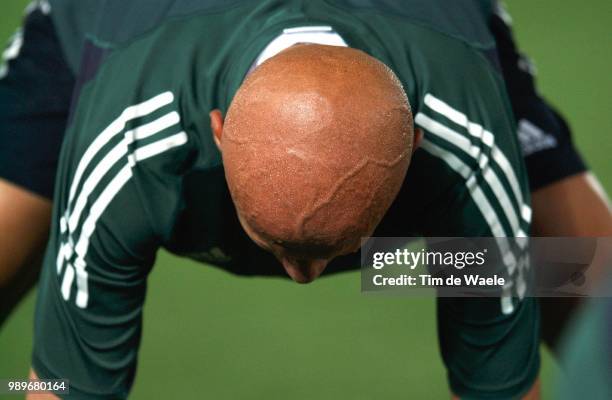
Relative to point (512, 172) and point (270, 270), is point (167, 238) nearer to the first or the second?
point (270, 270)

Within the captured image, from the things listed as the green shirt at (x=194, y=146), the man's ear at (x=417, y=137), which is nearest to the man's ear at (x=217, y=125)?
the green shirt at (x=194, y=146)

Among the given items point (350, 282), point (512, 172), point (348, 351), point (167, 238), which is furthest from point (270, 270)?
point (350, 282)

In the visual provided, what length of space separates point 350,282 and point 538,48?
1.03 m

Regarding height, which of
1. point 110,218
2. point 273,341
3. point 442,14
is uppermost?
point 442,14

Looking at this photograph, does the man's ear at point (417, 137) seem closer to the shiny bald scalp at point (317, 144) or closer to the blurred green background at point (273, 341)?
the shiny bald scalp at point (317, 144)

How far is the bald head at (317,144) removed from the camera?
955 millimetres

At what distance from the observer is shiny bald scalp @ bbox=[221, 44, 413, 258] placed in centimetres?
95

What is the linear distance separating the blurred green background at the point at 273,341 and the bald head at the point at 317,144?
0.85 m

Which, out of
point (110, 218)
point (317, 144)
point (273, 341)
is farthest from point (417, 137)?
point (273, 341)

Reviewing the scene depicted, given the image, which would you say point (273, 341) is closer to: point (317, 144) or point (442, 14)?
point (442, 14)

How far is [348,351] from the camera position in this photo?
79.7 inches

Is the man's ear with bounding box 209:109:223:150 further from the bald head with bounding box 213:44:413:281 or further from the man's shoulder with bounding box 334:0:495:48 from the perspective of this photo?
the man's shoulder with bounding box 334:0:495:48

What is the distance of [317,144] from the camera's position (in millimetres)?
954

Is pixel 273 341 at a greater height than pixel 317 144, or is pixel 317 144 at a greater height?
pixel 317 144
